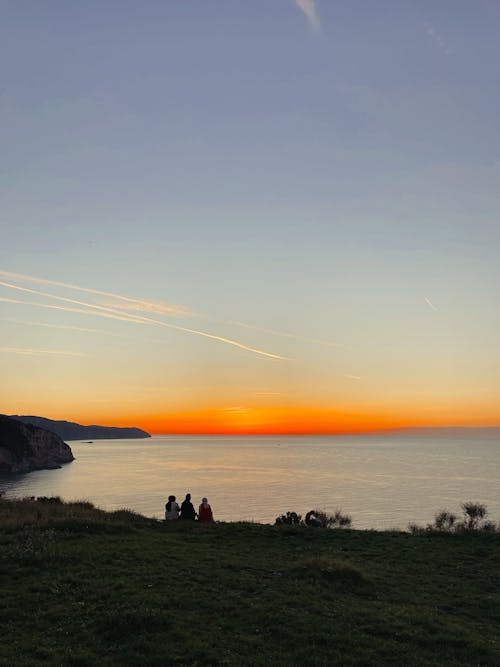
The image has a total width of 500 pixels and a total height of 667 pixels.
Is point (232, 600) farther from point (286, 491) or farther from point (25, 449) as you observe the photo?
point (25, 449)

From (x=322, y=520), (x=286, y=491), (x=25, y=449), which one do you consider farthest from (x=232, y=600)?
(x=25, y=449)

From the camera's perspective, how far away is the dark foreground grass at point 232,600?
483 inches

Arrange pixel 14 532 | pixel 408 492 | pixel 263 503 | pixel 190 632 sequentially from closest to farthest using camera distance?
pixel 190 632, pixel 14 532, pixel 263 503, pixel 408 492

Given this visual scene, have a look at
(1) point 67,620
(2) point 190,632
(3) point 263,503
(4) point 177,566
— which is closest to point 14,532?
(4) point 177,566

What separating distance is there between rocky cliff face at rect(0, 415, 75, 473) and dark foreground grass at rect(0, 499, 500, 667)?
15100cm

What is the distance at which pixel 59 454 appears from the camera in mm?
195500

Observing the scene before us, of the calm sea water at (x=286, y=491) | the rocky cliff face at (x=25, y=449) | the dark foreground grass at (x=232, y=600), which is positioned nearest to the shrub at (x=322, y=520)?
the dark foreground grass at (x=232, y=600)

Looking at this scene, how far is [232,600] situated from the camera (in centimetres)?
1582

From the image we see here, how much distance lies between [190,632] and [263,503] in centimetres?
7108

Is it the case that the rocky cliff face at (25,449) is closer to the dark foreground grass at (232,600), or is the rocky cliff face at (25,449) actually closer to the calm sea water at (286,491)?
the calm sea water at (286,491)

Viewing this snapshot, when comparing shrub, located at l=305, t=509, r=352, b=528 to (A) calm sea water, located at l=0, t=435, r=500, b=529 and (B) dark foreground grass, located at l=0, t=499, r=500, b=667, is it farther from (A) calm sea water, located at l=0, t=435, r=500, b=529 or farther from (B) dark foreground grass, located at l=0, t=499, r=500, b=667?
(A) calm sea water, located at l=0, t=435, r=500, b=529

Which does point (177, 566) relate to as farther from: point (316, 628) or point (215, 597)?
point (316, 628)

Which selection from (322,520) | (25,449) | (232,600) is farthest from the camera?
(25,449)

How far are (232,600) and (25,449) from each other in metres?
177
